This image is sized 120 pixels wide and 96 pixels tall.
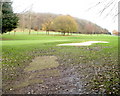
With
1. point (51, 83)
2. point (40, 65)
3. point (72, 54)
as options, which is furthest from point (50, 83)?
point (72, 54)

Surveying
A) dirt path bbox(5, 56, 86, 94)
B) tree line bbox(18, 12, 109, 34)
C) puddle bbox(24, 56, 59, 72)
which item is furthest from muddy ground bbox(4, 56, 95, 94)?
tree line bbox(18, 12, 109, 34)

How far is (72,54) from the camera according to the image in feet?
18.7

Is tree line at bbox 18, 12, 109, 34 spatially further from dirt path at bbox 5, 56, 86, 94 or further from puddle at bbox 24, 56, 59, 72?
dirt path at bbox 5, 56, 86, 94

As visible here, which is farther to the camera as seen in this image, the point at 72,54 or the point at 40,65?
the point at 72,54

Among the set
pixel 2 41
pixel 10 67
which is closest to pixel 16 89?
pixel 10 67

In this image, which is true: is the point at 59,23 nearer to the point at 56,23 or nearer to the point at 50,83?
the point at 56,23

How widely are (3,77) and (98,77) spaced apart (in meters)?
2.01

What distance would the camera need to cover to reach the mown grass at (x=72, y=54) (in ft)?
9.49

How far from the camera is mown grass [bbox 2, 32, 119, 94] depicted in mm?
2893

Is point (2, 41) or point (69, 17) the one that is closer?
point (69, 17)

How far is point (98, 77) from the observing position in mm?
2945

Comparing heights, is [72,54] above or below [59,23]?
below

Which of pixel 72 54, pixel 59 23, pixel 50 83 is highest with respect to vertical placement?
pixel 59 23

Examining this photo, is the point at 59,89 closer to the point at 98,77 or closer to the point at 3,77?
the point at 98,77
